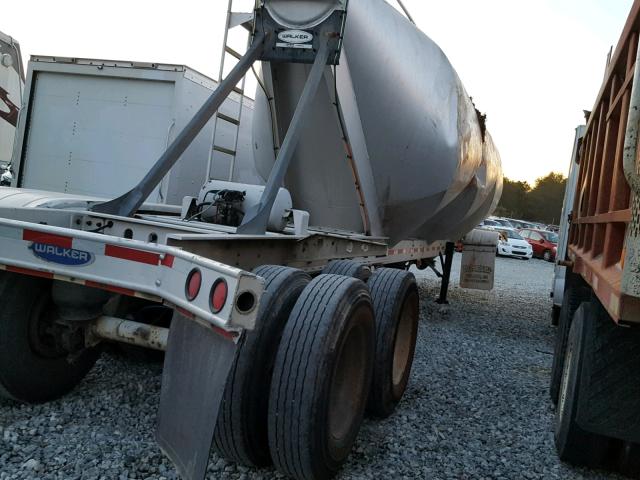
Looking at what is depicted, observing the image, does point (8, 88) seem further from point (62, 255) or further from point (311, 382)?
point (311, 382)

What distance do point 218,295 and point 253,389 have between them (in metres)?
0.74

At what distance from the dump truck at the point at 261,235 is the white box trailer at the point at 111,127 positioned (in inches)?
1.0

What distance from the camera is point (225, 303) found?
1972 mm

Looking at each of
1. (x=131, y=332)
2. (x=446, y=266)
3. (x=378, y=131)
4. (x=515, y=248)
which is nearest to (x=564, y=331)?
(x=378, y=131)

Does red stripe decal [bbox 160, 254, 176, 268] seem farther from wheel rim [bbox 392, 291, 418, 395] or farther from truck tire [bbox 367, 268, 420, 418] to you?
wheel rim [bbox 392, 291, 418, 395]

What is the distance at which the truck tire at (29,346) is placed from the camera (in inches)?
118

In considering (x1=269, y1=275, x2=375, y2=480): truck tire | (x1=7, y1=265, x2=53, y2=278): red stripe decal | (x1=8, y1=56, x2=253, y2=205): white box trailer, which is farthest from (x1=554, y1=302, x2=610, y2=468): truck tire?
(x1=8, y1=56, x2=253, y2=205): white box trailer

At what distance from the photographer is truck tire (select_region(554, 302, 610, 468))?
9.69 ft

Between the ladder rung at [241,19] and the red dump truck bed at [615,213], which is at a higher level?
the ladder rung at [241,19]

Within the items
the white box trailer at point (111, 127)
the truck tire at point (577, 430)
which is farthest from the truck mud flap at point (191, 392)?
the white box trailer at point (111, 127)

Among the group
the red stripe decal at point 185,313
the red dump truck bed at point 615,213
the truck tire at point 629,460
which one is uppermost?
the red dump truck bed at point 615,213

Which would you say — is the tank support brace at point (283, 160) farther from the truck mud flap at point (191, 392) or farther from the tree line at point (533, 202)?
the tree line at point (533, 202)

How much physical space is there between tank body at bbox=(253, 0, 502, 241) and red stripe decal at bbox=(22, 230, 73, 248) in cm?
250

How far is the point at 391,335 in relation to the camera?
145 inches
